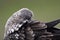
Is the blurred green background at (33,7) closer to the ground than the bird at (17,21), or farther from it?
farther from it

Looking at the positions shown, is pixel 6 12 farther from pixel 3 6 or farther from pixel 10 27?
pixel 10 27

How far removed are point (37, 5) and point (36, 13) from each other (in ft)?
1.08

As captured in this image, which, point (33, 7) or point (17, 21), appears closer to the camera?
point (17, 21)

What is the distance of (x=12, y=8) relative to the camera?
5156 mm

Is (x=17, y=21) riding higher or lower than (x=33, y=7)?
lower

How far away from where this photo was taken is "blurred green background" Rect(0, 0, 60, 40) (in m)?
4.83

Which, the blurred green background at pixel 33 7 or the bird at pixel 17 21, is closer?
the bird at pixel 17 21

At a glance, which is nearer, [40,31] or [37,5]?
[40,31]

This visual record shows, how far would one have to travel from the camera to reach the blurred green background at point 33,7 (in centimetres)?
483

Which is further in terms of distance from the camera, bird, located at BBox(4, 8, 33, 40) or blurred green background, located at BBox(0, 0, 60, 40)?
blurred green background, located at BBox(0, 0, 60, 40)

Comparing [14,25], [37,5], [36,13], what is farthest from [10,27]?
[37,5]

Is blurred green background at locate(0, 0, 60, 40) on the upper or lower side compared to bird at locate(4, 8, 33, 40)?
upper

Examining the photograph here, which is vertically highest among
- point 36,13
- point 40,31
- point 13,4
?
point 13,4

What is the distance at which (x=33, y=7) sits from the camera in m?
5.02
